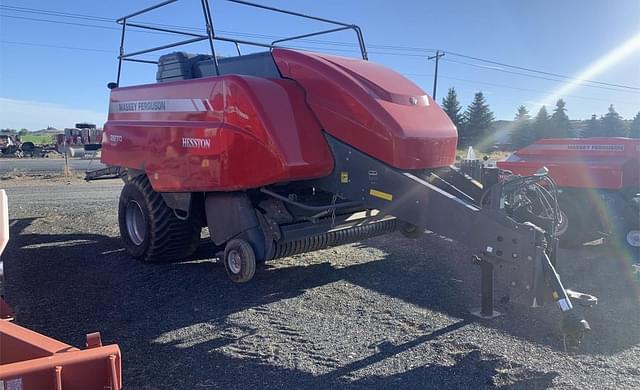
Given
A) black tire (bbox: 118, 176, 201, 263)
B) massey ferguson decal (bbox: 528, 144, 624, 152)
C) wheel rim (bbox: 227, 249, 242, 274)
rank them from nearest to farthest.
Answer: wheel rim (bbox: 227, 249, 242, 274) → black tire (bbox: 118, 176, 201, 263) → massey ferguson decal (bbox: 528, 144, 624, 152)

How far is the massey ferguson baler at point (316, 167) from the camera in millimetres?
4379

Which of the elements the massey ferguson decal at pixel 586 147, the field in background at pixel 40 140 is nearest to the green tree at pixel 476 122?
the field in background at pixel 40 140

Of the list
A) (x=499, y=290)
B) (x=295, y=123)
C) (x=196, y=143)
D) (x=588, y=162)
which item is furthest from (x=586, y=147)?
(x=196, y=143)

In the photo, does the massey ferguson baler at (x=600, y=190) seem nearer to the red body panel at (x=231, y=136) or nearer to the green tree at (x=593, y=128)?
the red body panel at (x=231, y=136)

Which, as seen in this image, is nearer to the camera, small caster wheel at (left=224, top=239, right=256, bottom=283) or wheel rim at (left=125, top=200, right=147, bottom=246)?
small caster wheel at (left=224, top=239, right=256, bottom=283)

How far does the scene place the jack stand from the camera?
171 inches

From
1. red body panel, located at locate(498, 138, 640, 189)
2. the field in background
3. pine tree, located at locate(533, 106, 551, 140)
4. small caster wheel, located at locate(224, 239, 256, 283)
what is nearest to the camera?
small caster wheel, located at locate(224, 239, 256, 283)

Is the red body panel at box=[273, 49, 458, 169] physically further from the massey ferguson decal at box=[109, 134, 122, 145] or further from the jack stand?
the massey ferguson decal at box=[109, 134, 122, 145]

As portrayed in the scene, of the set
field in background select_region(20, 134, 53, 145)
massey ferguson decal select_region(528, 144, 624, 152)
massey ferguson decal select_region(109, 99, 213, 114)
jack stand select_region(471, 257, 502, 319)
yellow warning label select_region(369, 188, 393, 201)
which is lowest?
jack stand select_region(471, 257, 502, 319)

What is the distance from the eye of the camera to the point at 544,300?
3920 millimetres

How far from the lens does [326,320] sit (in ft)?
15.3

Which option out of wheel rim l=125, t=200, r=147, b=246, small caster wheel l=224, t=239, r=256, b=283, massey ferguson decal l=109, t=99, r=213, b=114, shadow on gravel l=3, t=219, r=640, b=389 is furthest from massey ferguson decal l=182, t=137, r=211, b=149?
Result: wheel rim l=125, t=200, r=147, b=246

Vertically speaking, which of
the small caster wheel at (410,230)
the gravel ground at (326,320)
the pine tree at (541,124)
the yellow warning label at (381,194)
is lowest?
the gravel ground at (326,320)

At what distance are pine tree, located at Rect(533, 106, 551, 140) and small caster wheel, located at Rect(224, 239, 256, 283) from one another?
45.0 meters
